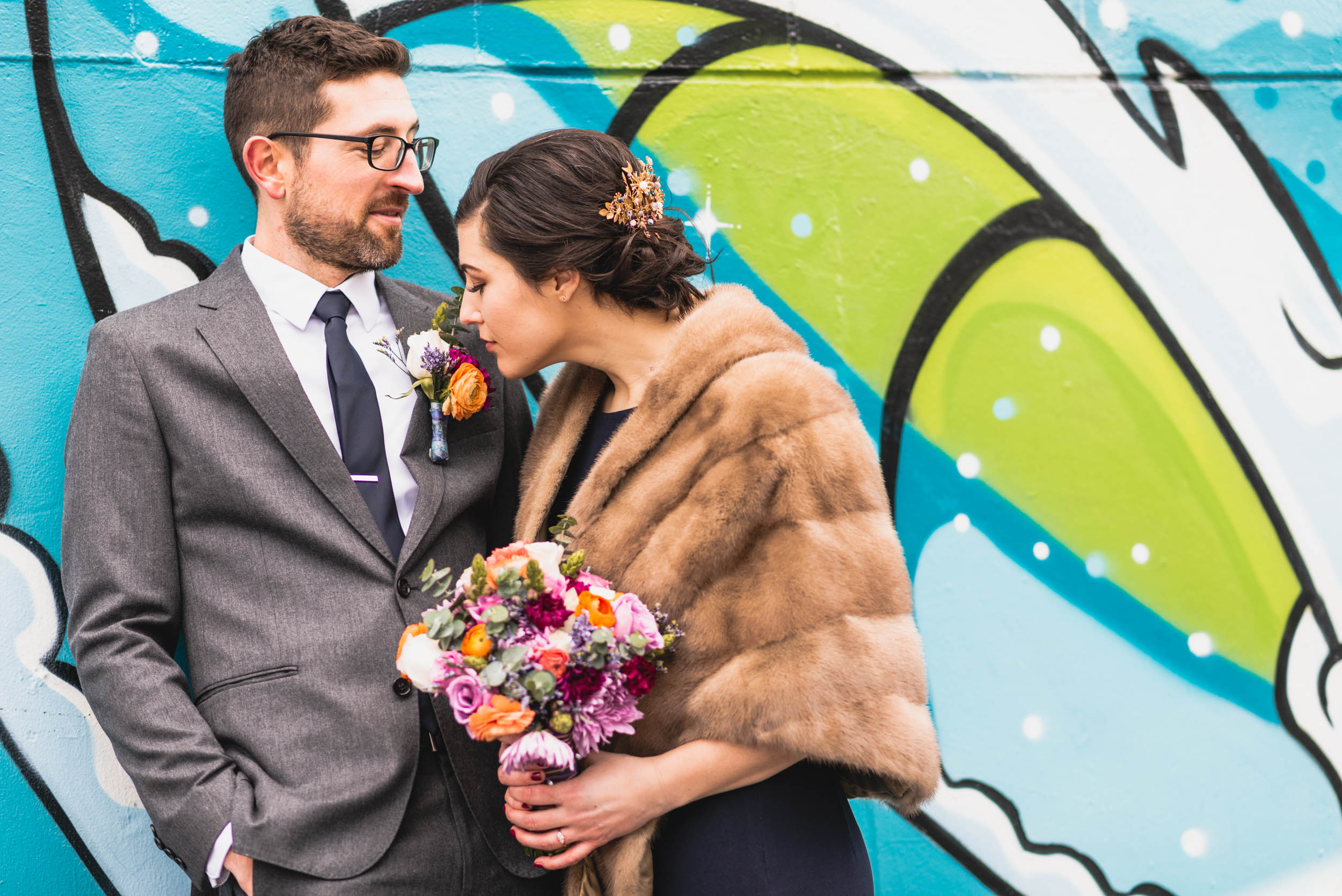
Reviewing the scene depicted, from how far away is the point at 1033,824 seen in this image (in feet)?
11.6

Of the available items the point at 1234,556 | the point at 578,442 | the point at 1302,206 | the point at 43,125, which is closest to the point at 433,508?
the point at 578,442

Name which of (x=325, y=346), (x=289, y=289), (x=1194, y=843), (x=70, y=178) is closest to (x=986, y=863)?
(x=1194, y=843)

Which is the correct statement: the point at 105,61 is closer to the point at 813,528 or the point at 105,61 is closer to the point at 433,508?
the point at 433,508

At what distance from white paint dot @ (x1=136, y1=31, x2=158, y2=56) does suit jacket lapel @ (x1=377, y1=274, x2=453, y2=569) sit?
3.61ft

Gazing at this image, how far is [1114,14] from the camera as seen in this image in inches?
139

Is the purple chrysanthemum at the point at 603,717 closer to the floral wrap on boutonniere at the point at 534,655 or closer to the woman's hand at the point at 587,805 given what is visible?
the floral wrap on boutonniere at the point at 534,655

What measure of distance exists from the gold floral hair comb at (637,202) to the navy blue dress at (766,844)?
1.40m

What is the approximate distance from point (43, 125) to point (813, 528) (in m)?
2.65

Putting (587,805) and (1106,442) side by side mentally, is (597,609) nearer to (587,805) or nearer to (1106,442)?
(587,805)

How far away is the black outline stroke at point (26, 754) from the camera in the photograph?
296 centimetres

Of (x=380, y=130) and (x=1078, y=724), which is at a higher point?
(x=380, y=130)

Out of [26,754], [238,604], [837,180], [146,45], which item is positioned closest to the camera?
[238,604]

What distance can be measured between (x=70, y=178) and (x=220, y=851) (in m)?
2.10

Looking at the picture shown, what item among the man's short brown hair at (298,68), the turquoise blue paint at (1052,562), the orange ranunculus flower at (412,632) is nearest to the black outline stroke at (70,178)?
the man's short brown hair at (298,68)
